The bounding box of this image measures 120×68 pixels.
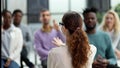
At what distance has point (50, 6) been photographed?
6328 millimetres

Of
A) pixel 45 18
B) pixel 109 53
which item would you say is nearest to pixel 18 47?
pixel 45 18

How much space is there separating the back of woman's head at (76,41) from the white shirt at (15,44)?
2.25 m

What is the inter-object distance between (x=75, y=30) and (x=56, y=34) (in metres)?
2.22

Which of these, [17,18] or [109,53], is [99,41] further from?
[17,18]

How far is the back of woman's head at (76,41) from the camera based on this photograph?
271 cm

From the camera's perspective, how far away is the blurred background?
6242 mm

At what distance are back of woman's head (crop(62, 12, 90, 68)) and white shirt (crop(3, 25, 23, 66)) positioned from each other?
225 centimetres

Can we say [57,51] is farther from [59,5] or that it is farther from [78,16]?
[59,5]

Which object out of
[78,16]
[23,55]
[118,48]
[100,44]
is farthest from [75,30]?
[23,55]

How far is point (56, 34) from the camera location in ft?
16.2

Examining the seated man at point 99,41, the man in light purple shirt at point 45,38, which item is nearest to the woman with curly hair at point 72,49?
the seated man at point 99,41

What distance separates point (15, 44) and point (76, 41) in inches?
90.9

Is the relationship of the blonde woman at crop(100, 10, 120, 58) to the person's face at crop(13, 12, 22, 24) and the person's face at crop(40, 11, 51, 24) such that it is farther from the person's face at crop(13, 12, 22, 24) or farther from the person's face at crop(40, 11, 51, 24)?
the person's face at crop(13, 12, 22, 24)

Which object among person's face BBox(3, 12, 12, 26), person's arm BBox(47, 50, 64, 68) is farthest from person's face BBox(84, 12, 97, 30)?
person's face BBox(3, 12, 12, 26)
